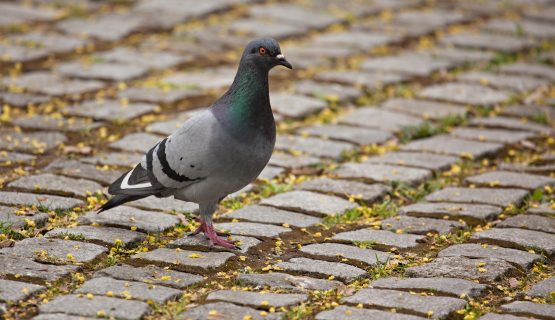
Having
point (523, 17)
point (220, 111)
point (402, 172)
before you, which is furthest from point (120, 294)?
point (523, 17)

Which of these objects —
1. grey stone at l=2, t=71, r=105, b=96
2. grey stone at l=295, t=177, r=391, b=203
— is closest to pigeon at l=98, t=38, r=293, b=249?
grey stone at l=295, t=177, r=391, b=203

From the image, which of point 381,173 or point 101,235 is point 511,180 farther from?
point 101,235

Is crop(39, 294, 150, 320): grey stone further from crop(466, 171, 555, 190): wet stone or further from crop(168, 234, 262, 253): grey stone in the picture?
crop(466, 171, 555, 190): wet stone

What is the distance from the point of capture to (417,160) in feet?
20.0

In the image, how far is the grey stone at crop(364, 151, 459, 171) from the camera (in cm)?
601

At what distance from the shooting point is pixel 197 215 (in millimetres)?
5180

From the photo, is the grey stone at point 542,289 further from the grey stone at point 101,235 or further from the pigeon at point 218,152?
the grey stone at point 101,235

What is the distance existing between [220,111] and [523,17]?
5966 mm

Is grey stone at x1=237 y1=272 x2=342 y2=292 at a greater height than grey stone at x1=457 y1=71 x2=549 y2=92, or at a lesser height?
lesser

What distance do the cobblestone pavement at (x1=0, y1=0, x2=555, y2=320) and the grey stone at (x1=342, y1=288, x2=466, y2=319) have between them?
1 centimetres

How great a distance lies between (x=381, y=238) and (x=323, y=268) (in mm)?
562

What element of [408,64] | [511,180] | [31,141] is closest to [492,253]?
[511,180]

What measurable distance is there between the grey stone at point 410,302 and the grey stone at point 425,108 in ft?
10.3

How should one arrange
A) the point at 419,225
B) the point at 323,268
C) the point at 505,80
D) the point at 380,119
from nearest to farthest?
the point at 323,268, the point at 419,225, the point at 380,119, the point at 505,80
